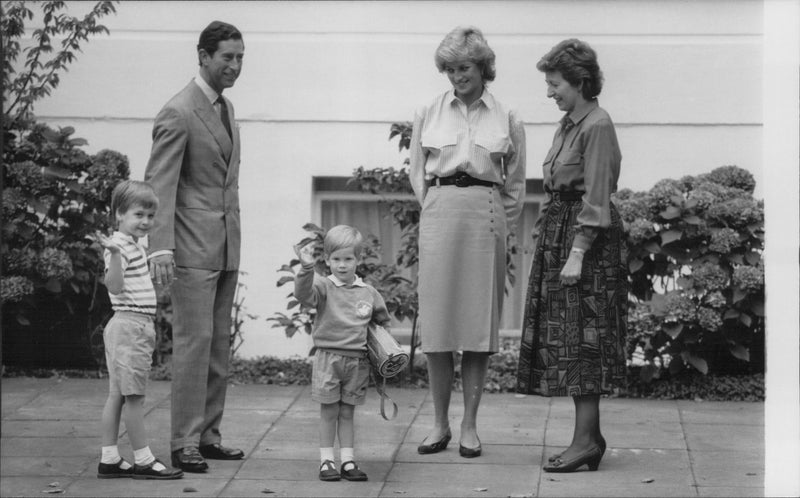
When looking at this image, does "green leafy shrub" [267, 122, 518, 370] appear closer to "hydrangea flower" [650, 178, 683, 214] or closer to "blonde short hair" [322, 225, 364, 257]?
"hydrangea flower" [650, 178, 683, 214]

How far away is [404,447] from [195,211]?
1.65m

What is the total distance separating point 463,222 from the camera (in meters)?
6.09

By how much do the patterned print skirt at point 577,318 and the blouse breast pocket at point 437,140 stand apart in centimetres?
61

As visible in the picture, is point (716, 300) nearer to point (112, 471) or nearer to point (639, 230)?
point (639, 230)

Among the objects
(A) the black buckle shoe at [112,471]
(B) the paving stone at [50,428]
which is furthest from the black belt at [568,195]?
(B) the paving stone at [50,428]

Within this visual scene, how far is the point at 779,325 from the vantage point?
Result: 2.86 metres

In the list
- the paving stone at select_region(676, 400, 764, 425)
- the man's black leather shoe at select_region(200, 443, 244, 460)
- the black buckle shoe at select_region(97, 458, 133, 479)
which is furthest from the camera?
the paving stone at select_region(676, 400, 764, 425)

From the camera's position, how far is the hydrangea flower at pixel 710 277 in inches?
299

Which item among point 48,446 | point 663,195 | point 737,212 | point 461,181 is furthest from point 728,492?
point 48,446

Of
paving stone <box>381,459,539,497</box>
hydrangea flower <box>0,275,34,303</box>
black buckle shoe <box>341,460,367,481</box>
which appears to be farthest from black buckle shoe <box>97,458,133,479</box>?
hydrangea flower <box>0,275,34,303</box>

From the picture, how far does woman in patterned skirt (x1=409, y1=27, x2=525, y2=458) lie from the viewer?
6.08m

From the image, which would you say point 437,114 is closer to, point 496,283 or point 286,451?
point 496,283

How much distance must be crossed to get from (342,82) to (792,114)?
6.35 metres

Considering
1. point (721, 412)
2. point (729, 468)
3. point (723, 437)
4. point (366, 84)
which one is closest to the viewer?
point (729, 468)
